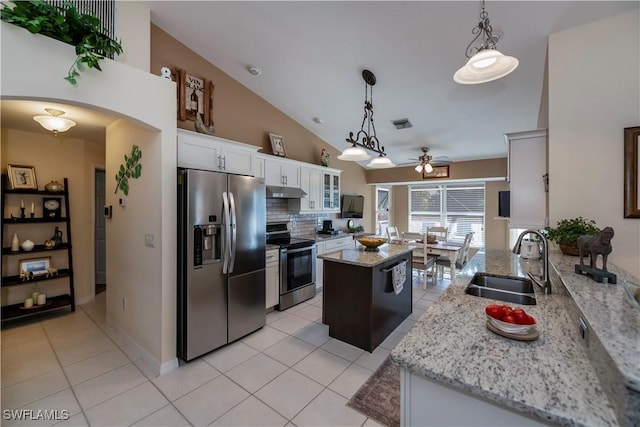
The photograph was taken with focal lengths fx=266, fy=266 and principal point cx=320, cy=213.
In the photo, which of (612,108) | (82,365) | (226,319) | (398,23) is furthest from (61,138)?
(612,108)

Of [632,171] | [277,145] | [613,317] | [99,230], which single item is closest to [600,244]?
[613,317]

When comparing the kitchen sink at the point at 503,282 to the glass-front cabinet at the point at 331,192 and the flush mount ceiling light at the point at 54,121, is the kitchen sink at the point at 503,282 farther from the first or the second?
the flush mount ceiling light at the point at 54,121

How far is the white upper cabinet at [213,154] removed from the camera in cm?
272

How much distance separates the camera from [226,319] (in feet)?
9.13

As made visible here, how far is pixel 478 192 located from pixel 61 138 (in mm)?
8115

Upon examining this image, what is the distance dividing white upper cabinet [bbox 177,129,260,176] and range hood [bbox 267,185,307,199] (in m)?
0.56

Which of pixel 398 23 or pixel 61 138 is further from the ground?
pixel 398 23

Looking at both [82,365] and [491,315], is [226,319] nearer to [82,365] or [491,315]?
[82,365]

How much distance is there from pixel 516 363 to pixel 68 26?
10.6 ft

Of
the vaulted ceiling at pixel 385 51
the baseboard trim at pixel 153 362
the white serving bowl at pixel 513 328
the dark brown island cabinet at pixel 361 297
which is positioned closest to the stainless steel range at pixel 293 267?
the dark brown island cabinet at pixel 361 297

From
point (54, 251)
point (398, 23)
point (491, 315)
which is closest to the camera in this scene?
point (491, 315)

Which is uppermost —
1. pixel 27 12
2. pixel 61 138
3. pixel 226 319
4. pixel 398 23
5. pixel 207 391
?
pixel 398 23

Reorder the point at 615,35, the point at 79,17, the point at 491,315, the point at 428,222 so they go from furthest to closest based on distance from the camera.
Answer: the point at 428,222 → the point at 615,35 → the point at 79,17 → the point at 491,315

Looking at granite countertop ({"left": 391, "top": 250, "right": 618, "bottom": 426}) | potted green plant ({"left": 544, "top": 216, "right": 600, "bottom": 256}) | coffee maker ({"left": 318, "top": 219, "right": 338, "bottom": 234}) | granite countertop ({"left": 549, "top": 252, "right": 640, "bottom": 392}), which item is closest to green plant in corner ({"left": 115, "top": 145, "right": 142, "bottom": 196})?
granite countertop ({"left": 391, "top": 250, "right": 618, "bottom": 426})
